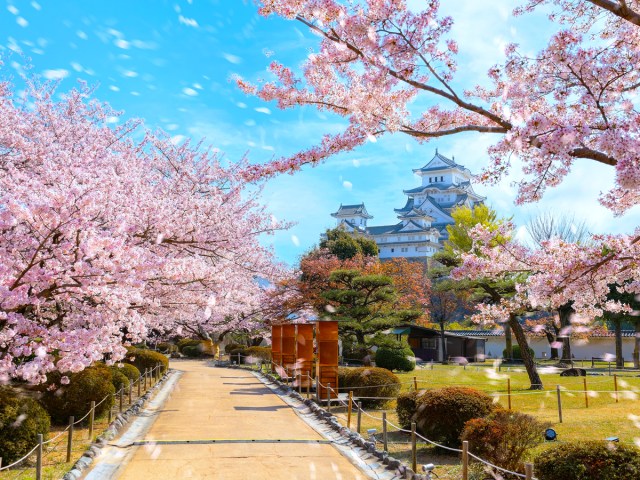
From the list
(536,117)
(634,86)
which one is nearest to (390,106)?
(536,117)

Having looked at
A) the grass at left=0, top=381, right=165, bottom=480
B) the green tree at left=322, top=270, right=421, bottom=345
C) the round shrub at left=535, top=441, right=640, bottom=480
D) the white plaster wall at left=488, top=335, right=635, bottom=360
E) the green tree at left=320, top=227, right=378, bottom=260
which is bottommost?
the white plaster wall at left=488, top=335, right=635, bottom=360

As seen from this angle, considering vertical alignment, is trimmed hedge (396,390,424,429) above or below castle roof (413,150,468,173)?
below

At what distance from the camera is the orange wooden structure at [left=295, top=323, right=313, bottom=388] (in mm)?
21536

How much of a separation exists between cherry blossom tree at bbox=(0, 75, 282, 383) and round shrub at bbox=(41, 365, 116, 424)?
66.6 inches

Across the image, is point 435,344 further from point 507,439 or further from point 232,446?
point 507,439

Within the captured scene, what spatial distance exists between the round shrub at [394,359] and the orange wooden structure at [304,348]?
33.1 feet

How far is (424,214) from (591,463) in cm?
8257

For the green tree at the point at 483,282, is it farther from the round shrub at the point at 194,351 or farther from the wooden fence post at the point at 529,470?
the round shrub at the point at 194,351

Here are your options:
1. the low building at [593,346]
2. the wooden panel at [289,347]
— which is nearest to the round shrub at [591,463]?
the wooden panel at [289,347]

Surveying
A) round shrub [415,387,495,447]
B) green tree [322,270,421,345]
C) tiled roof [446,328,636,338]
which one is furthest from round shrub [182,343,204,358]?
round shrub [415,387,495,447]

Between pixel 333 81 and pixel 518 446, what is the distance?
596 cm

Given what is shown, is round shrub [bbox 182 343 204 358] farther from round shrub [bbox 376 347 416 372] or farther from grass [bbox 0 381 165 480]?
grass [bbox 0 381 165 480]

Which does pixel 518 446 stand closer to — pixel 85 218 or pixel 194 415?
pixel 85 218

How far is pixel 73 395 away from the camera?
44.6 ft
